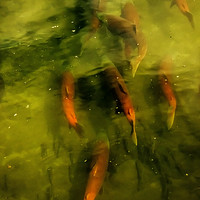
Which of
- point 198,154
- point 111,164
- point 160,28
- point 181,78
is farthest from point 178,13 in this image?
point 111,164

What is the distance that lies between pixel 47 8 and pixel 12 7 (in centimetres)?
79

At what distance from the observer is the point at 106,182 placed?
10.5 feet

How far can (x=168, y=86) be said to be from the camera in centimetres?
373

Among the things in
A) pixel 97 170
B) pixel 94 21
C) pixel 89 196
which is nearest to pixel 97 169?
pixel 97 170

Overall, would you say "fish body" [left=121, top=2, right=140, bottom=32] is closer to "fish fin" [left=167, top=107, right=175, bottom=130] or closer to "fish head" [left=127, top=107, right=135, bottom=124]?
"fish fin" [left=167, top=107, right=175, bottom=130]

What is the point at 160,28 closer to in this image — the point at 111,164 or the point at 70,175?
the point at 111,164

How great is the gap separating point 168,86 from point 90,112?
1195mm

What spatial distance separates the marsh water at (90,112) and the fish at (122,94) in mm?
217

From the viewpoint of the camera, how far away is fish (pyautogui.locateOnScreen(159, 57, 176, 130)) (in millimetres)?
3571

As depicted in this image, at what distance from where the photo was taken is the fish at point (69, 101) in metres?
3.38

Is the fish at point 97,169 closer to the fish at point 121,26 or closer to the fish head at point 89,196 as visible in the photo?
the fish head at point 89,196

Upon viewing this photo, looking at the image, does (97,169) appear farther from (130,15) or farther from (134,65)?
(130,15)

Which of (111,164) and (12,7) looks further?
(12,7)

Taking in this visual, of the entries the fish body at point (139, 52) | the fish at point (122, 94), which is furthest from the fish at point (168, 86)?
the fish at point (122, 94)
